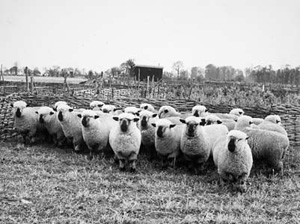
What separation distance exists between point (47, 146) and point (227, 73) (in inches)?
3966

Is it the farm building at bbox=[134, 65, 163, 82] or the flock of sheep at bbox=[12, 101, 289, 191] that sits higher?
the farm building at bbox=[134, 65, 163, 82]

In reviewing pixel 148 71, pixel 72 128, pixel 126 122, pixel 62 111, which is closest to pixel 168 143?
pixel 126 122

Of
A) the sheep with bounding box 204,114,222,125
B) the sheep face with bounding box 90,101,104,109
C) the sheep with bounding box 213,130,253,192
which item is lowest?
the sheep with bounding box 213,130,253,192

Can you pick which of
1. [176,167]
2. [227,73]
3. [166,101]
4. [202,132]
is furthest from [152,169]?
[227,73]

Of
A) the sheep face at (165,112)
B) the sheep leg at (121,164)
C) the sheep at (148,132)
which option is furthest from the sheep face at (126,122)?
the sheep face at (165,112)

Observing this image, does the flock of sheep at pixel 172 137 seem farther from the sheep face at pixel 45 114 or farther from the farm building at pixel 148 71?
the farm building at pixel 148 71

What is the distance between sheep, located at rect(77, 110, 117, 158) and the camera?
8361 mm

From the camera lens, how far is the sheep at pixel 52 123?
372 inches

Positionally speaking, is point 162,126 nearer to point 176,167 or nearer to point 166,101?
point 176,167

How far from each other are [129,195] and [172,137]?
2.45 meters

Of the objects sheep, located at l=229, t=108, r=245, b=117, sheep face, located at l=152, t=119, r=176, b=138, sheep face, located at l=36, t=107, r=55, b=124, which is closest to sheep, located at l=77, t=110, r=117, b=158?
sheep face, located at l=36, t=107, r=55, b=124

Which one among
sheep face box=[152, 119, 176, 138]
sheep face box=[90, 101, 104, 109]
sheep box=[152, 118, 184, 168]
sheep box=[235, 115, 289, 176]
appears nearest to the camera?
sheep box=[235, 115, 289, 176]

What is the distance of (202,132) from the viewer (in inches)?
295

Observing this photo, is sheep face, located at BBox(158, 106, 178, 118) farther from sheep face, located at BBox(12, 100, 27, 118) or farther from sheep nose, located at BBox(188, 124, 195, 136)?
sheep face, located at BBox(12, 100, 27, 118)
